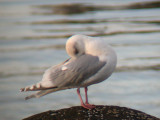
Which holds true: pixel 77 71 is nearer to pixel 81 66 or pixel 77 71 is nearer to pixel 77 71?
pixel 77 71

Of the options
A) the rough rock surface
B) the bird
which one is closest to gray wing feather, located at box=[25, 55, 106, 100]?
the bird

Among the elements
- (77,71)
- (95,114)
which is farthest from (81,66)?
(95,114)

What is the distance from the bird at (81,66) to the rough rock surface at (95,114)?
386 mm

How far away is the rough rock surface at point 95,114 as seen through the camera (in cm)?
593

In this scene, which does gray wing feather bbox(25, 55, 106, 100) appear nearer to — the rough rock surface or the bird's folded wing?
the bird's folded wing

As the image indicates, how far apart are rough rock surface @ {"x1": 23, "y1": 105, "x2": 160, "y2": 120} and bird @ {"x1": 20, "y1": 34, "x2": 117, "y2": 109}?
0.39 meters

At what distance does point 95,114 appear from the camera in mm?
6000

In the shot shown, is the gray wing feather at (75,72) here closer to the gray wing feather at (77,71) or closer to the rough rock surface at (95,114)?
the gray wing feather at (77,71)

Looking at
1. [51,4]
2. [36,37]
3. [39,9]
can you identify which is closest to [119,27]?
[36,37]

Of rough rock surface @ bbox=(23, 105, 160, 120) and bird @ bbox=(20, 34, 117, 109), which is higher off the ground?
bird @ bbox=(20, 34, 117, 109)

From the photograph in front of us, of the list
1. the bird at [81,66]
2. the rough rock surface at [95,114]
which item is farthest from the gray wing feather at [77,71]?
the rough rock surface at [95,114]

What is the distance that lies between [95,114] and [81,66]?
78 centimetres

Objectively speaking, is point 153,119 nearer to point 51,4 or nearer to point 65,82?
point 65,82

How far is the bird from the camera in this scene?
19.3ft
